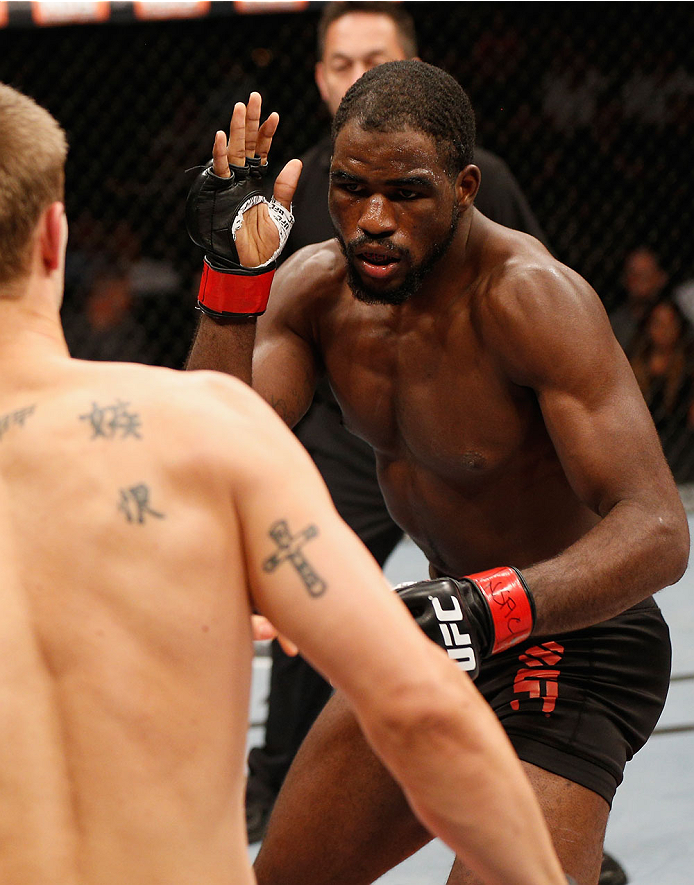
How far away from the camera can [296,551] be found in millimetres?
840

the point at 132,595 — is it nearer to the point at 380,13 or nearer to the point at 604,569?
the point at 604,569

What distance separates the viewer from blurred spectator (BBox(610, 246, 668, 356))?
4.50 meters

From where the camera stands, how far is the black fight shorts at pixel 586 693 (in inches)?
59.1

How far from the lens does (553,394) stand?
1498 millimetres

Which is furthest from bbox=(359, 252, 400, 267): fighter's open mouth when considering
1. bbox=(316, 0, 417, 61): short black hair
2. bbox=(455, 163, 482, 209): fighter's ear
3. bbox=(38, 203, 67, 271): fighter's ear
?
bbox=(316, 0, 417, 61): short black hair

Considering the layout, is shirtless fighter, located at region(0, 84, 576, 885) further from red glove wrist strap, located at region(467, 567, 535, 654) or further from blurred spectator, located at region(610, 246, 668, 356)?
blurred spectator, located at region(610, 246, 668, 356)

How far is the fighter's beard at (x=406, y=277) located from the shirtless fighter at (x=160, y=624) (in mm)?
745

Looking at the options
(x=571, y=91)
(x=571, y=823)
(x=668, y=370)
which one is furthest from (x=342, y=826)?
(x=571, y=91)

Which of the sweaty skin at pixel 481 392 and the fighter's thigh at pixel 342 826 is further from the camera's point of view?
the fighter's thigh at pixel 342 826

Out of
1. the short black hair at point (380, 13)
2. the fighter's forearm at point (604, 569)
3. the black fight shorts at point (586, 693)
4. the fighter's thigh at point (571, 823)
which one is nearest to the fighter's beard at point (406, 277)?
the fighter's forearm at point (604, 569)

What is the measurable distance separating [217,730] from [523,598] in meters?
0.60

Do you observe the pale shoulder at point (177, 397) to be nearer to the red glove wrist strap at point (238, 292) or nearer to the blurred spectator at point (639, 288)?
the red glove wrist strap at point (238, 292)

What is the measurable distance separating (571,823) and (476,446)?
53cm

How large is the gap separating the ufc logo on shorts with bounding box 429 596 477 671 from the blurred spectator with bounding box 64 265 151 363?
3.57 metres
